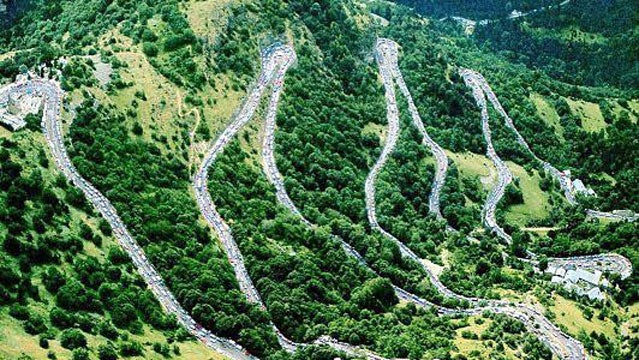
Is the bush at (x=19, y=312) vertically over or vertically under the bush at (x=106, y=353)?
over

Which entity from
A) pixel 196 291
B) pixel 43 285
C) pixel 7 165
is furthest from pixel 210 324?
pixel 7 165

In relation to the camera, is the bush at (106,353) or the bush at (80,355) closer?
the bush at (80,355)

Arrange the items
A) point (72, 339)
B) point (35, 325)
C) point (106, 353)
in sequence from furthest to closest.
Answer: point (106, 353) → point (72, 339) → point (35, 325)

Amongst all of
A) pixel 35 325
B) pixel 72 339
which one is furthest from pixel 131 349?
pixel 35 325

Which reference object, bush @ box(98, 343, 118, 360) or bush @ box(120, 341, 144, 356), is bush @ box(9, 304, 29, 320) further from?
bush @ box(120, 341, 144, 356)

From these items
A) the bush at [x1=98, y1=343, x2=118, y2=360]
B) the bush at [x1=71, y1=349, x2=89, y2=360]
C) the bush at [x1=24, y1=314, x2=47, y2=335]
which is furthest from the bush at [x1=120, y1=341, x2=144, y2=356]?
the bush at [x1=24, y1=314, x2=47, y2=335]

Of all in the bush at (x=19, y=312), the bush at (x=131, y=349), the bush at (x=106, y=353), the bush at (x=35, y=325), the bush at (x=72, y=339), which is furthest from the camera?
the bush at (x=131, y=349)

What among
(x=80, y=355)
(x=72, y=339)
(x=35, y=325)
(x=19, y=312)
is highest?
(x=19, y=312)

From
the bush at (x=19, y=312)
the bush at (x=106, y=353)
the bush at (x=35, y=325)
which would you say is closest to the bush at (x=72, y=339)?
the bush at (x=106, y=353)

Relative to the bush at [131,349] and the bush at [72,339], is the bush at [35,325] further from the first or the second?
the bush at [131,349]

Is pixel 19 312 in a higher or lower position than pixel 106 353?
higher

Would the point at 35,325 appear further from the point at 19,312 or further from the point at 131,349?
the point at 131,349

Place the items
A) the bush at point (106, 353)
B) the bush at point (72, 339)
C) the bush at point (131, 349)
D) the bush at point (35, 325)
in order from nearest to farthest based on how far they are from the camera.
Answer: the bush at point (35, 325) → the bush at point (72, 339) → the bush at point (106, 353) → the bush at point (131, 349)
